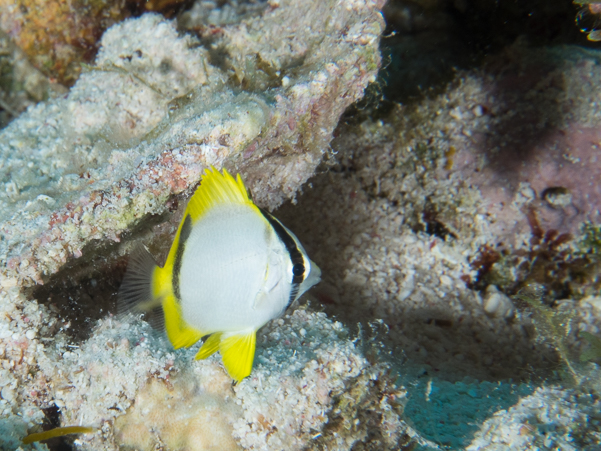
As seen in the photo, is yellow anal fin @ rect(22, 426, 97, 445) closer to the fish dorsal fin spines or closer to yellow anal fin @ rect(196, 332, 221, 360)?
yellow anal fin @ rect(196, 332, 221, 360)

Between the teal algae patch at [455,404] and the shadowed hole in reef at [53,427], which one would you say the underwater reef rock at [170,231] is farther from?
the teal algae patch at [455,404]

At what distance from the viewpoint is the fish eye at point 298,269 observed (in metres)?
1.61

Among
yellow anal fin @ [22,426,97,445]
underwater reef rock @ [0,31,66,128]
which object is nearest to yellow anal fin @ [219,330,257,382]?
yellow anal fin @ [22,426,97,445]

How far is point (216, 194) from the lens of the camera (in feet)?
5.36

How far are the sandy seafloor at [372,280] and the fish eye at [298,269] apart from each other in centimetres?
66

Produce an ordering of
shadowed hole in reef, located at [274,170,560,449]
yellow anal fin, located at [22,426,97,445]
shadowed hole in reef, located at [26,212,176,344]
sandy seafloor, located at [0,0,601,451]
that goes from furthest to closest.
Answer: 1. shadowed hole in reef, located at [274,170,560,449]
2. shadowed hole in reef, located at [26,212,176,344]
3. sandy seafloor, located at [0,0,601,451]
4. yellow anal fin, located at [22,426,97,445]

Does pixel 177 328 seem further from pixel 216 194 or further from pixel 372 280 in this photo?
pixel 372 280

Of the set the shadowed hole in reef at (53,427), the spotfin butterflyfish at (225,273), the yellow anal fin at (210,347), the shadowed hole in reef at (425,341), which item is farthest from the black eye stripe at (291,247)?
the shadowed hole in reef at (53,427)

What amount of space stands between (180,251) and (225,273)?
0.77 feet

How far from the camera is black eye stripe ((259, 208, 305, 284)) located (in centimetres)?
160

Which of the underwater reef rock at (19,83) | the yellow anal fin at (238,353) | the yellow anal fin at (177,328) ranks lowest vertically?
the yellow anal fin at (238,353)

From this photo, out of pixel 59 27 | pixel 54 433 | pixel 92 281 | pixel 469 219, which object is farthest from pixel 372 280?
pixel 59 27

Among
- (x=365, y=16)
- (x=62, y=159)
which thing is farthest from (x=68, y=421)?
(x=365, y=16)

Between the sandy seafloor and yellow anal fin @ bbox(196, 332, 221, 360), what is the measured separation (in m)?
0.37
